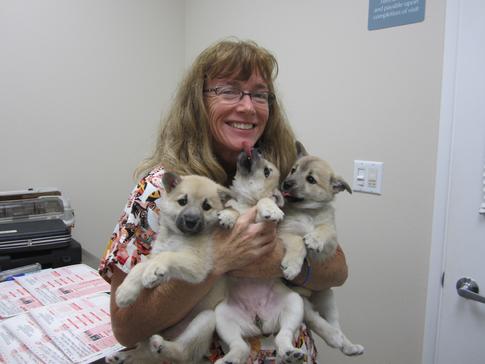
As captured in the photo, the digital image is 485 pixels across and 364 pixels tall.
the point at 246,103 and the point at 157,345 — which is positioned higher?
Result: the point at 246,103

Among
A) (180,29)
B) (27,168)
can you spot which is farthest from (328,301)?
(180,29)

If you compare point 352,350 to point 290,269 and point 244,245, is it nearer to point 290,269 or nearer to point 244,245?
point 290,269

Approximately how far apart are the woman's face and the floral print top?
31 cm

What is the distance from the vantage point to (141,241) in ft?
3.89

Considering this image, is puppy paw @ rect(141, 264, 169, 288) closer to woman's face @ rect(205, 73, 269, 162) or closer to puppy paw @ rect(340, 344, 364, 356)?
woman's face @ rect(205, 73, 269, 162)

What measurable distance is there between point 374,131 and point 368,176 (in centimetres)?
24

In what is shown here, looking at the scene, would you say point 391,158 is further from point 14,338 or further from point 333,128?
point 14,338

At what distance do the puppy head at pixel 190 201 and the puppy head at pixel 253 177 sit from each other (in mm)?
84

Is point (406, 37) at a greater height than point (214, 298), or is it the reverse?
point (406, 37)

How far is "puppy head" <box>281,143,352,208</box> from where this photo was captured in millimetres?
1322

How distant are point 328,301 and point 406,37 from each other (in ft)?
4.20

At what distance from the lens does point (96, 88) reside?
2.56m

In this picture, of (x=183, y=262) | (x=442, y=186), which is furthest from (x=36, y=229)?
(x=442, y=186)

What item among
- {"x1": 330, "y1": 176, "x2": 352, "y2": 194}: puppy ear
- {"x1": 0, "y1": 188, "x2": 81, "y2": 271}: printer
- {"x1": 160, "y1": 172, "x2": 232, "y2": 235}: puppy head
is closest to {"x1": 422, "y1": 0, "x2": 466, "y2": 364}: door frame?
{"x1": 330, "y1": 176, "x2": 352, "y2": 194}: puppy ear
